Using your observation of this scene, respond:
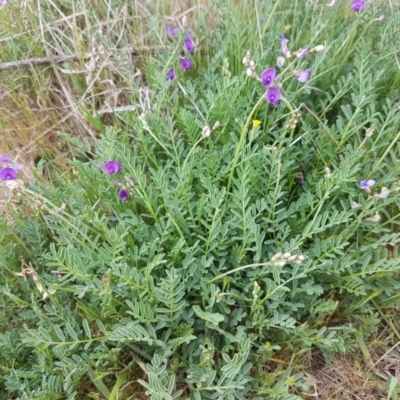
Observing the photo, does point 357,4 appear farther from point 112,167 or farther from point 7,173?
point 7,173

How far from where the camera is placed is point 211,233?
155 cm

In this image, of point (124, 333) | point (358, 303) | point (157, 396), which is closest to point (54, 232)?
point (124, 333)

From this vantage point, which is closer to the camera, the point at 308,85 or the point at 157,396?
the point at 157,396

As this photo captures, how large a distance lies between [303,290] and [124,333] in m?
0.56

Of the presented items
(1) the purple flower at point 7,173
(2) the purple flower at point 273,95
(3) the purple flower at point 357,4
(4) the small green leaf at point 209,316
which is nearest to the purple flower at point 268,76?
(2) the purple flower at point 273,95

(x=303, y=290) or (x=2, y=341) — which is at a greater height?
(x=2, y=341)

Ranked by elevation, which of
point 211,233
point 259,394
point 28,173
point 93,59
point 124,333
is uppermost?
point 93,59

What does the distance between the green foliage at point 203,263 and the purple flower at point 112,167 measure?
0.09 ft

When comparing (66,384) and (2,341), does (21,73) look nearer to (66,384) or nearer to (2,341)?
(2,341)

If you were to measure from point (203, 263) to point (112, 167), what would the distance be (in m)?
0.43

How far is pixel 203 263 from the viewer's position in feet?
5.12

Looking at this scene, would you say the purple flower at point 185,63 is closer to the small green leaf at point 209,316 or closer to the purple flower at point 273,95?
the purple flower at point 273,95

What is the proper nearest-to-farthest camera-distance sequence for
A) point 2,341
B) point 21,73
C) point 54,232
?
point 2,341 < point 54,232 < point 21,73

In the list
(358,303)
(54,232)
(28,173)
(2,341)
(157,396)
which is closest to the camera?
(157,396)
